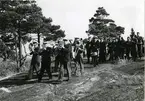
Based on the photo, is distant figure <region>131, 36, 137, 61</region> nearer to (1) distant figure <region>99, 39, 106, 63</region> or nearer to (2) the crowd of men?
(2) the crowd of men

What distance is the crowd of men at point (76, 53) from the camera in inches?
565

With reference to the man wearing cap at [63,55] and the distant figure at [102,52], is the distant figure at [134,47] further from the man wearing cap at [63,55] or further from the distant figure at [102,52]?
the man wearing cap at [63,55]

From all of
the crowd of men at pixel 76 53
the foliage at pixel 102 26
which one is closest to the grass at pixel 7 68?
the crowd of men at pixel 76 53

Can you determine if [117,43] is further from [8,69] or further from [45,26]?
[45,26]

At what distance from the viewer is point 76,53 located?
16.1m

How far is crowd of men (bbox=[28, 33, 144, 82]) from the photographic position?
47.1 ft

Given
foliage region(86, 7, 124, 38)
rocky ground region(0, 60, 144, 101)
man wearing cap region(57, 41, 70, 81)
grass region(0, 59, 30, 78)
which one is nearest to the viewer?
rocky ground region(0, 60, 144, 101)

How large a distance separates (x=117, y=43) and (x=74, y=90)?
11.7m

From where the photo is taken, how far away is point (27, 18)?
34406 mm

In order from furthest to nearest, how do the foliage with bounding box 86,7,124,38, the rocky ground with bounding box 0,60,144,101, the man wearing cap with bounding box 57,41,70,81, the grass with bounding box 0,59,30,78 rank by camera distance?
the foliage with bounding box 86,7,124,38, the grass with bounding box 0,59,30,78, the man wearing cap with bounding box 57,41,70,81, the rocky ground with bounding box 0,60,144,101

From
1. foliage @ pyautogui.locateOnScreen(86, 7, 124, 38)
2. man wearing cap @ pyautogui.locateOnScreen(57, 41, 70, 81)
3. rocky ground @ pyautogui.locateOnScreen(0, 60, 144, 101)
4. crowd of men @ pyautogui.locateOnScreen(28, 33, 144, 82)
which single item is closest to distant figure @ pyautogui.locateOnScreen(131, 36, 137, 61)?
crowd of men @ pyautogui.locateOnScreen(28, 33, 144, 82)

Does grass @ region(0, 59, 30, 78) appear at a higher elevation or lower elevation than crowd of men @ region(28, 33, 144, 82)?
lower

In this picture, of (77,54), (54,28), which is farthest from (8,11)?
(77,54)

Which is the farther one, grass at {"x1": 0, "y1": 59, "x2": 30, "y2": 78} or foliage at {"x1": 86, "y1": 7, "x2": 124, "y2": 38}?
foliage at {"x1": 86, "y1": 7, "x2": 124, "y2": 38}
